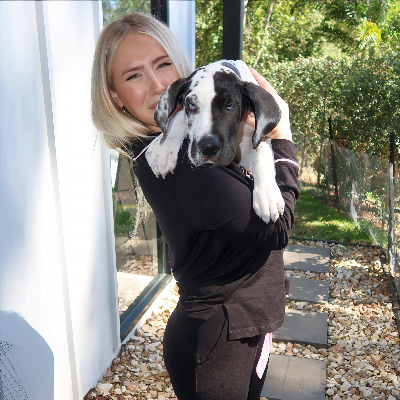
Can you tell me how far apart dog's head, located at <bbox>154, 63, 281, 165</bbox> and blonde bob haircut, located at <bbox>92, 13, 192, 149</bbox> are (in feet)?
0.92

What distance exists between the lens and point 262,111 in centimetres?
148

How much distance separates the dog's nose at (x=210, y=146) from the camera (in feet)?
4.65

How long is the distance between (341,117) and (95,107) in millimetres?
6846

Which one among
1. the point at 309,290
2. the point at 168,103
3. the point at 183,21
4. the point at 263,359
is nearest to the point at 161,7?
the point at 183,21

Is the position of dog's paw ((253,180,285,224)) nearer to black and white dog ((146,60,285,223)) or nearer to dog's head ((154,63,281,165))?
black and white dog ((146,60,285,223))

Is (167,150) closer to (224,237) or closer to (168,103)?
(168,103)

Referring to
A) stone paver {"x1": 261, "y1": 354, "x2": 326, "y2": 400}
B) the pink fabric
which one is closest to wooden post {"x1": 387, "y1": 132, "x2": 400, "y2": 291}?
stone paver {"x1": 261, "y1": 354, "x2": 326, "y2": 400}

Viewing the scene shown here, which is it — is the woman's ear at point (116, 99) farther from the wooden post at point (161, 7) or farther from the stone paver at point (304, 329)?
the stone paver at point (304, 329)

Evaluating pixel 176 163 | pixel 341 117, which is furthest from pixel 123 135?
pixel 341 117

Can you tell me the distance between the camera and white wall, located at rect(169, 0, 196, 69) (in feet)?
13.4

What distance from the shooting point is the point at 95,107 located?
5.89 feet

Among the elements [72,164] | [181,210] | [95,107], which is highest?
[95,107]

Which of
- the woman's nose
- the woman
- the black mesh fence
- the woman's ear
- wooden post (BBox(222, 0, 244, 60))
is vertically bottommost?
the black mesh fence

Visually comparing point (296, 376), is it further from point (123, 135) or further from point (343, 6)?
point (343, 6)
